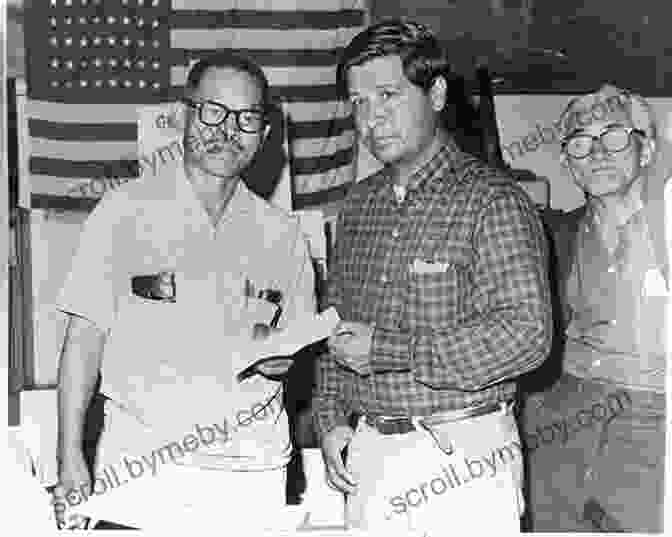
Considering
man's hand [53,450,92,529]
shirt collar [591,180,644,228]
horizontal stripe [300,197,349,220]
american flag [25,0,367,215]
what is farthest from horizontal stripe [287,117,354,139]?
man's hand [53,450,92,529]

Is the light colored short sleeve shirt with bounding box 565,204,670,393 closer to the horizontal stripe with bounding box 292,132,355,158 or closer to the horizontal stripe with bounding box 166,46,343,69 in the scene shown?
the horizontal stripe with bounding box 292,132,355,158

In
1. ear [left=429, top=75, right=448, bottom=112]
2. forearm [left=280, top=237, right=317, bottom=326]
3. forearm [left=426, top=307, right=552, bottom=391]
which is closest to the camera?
forearm [left=426, top=307, right=552, bottom=391]

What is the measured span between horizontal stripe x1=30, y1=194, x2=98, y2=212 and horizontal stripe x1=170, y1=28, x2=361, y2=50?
33 centimetres

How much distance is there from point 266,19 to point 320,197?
346 millimetres

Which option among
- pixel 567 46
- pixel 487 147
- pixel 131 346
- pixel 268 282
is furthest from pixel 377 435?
pixel 567 46

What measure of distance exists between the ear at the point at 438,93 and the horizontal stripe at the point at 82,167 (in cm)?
56

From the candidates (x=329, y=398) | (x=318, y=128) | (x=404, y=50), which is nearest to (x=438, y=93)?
(x=404, y=50)

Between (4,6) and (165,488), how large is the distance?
93 cm

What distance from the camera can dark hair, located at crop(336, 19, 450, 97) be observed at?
137cm

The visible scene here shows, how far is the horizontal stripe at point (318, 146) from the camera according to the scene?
154 centimetres

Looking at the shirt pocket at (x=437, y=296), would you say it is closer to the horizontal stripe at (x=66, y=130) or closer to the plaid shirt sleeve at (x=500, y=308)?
the plaid shirt sleeve at (x=500, y=308)

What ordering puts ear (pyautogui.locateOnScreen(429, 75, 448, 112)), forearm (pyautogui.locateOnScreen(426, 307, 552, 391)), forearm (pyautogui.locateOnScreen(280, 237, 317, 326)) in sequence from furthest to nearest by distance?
A: 1. forearm (pyautogui.locateOnScreen(280, 237, 317, 326))
2. ear (pyautogui.locateOnScreen(429, 75, 448, 112))
3. forearm (pyautogui.locateOnScreen(426, 307, 552, 391))

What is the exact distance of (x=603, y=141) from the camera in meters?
1.53

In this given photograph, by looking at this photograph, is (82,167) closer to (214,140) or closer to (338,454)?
(214,140)
